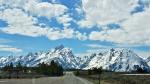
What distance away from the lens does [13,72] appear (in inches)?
6683
